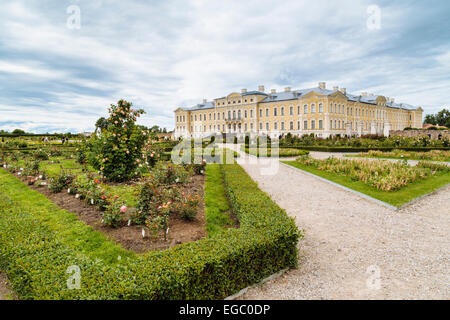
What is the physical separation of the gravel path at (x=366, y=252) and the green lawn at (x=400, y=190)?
266 mm

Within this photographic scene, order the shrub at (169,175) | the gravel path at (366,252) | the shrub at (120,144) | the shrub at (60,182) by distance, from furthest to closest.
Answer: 1. the shrub at (120,144)
2. the shrub at (169,175)
3. the shrub at (60,182)
4. the gravel path at (366,252)

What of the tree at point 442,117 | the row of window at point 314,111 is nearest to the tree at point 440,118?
the tree at point 442,117

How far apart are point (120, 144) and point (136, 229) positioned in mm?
3648

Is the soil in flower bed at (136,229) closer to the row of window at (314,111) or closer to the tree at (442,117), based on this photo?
the row of window at (314,111)

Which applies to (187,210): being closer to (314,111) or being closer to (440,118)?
(314,111)

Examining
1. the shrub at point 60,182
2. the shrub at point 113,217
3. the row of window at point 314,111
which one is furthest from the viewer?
the row of window at point 314,111

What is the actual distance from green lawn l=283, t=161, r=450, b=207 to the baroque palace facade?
26399mm

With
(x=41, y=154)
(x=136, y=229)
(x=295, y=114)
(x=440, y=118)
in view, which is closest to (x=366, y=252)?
(x=136, y=229)

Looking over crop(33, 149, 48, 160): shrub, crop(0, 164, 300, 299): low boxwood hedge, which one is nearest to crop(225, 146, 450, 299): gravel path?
crop(0, 164, 300, 299): low boxwood hedge

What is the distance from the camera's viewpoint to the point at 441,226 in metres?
4.70

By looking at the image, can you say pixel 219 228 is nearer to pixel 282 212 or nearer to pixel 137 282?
pixel 282 212

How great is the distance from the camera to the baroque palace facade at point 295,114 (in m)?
37.6
